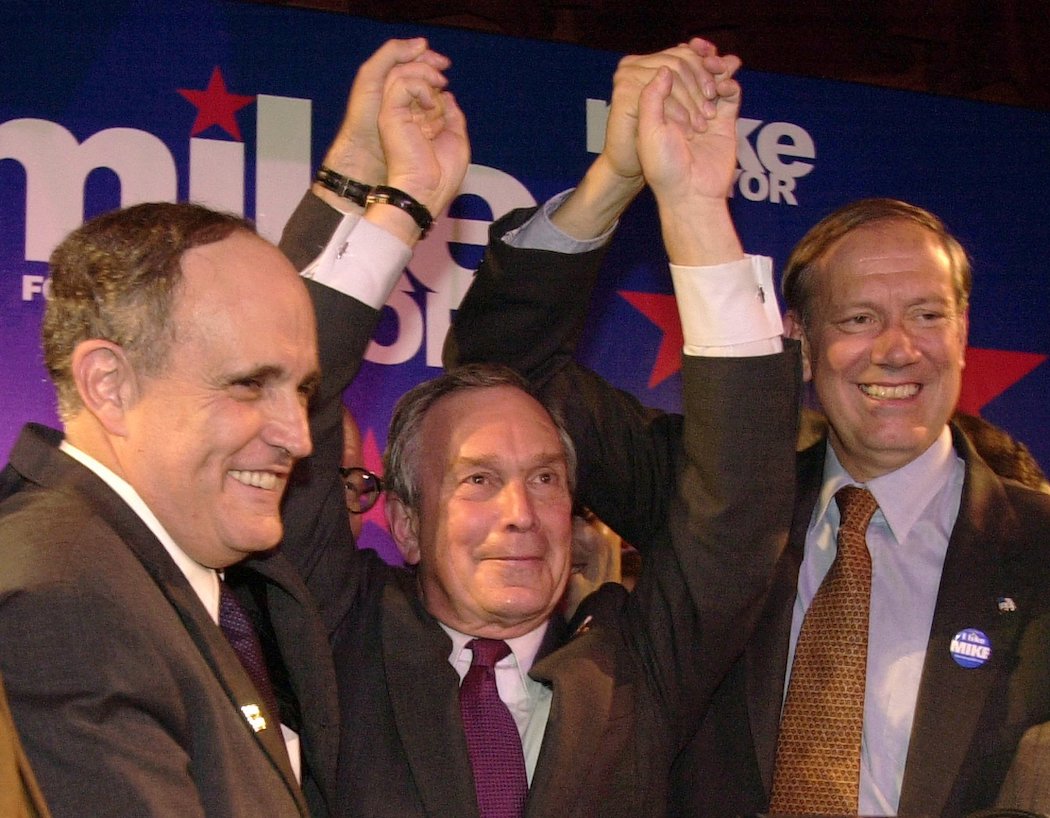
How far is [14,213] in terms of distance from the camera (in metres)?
2.94

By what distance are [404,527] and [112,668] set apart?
1.04 meters

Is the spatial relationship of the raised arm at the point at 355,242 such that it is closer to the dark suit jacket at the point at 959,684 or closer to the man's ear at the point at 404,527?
the man's ear at the point at 404,527

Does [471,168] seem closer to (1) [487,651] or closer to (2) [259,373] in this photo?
(1) [487,651]

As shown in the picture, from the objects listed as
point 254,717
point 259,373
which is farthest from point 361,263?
point 254,717

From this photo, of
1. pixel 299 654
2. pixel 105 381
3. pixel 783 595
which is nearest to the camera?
pixel 105 381

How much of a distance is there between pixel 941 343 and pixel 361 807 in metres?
1.22

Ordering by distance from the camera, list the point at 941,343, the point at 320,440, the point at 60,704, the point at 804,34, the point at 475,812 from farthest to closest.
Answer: the point at 804,34 → the point at 941,343 → the point at 320,440 → the point at 475,812 → the point at 60,704

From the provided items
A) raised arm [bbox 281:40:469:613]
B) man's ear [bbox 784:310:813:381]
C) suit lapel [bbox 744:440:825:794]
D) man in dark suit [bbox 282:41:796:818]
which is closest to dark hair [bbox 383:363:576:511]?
man in dark suit [bbox 282:41:796:818]

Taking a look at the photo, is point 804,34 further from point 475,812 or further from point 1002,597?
point 475,812

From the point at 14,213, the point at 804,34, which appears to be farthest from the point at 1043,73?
the point at 14,213

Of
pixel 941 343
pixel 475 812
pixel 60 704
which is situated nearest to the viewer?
pixel 60 704

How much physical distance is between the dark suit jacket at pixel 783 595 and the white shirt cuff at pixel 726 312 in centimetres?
30

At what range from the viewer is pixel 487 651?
2297 millimetres

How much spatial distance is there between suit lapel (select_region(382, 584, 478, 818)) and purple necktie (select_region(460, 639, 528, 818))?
1.1 inches
